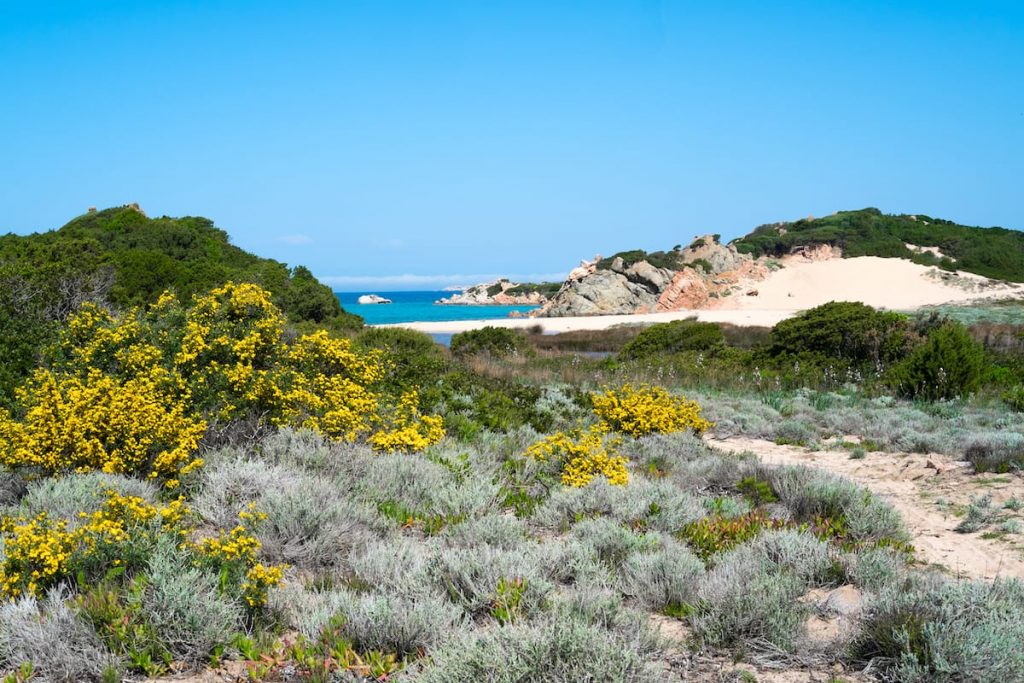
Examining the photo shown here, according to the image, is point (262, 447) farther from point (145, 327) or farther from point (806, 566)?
point (806, 566)

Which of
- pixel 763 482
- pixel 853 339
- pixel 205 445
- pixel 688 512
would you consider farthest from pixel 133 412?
pixel 853 339

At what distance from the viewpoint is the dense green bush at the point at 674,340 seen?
2392 centimetres

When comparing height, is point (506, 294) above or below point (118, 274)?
above

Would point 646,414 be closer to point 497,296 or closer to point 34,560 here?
point 34,560

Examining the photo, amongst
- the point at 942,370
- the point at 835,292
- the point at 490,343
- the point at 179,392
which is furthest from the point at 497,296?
the point at 179,392

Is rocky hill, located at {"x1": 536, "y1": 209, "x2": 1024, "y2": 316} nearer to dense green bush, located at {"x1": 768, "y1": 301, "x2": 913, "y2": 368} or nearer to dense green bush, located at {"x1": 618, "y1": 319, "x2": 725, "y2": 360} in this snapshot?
dense green bush, located at {"x1": 618, "y1": 319, "x2": 725, "y2": 360}

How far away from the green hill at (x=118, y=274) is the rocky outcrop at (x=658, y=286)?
28913mm

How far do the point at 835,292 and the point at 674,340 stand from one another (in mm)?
42432

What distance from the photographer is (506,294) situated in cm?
12100

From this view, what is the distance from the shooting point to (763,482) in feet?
24.3

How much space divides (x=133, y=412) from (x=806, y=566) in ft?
17.7

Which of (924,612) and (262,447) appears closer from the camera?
(924,612)

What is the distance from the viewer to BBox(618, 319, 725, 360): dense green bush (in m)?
23.9

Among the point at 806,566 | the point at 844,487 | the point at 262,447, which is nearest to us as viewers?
the point at 806,566
